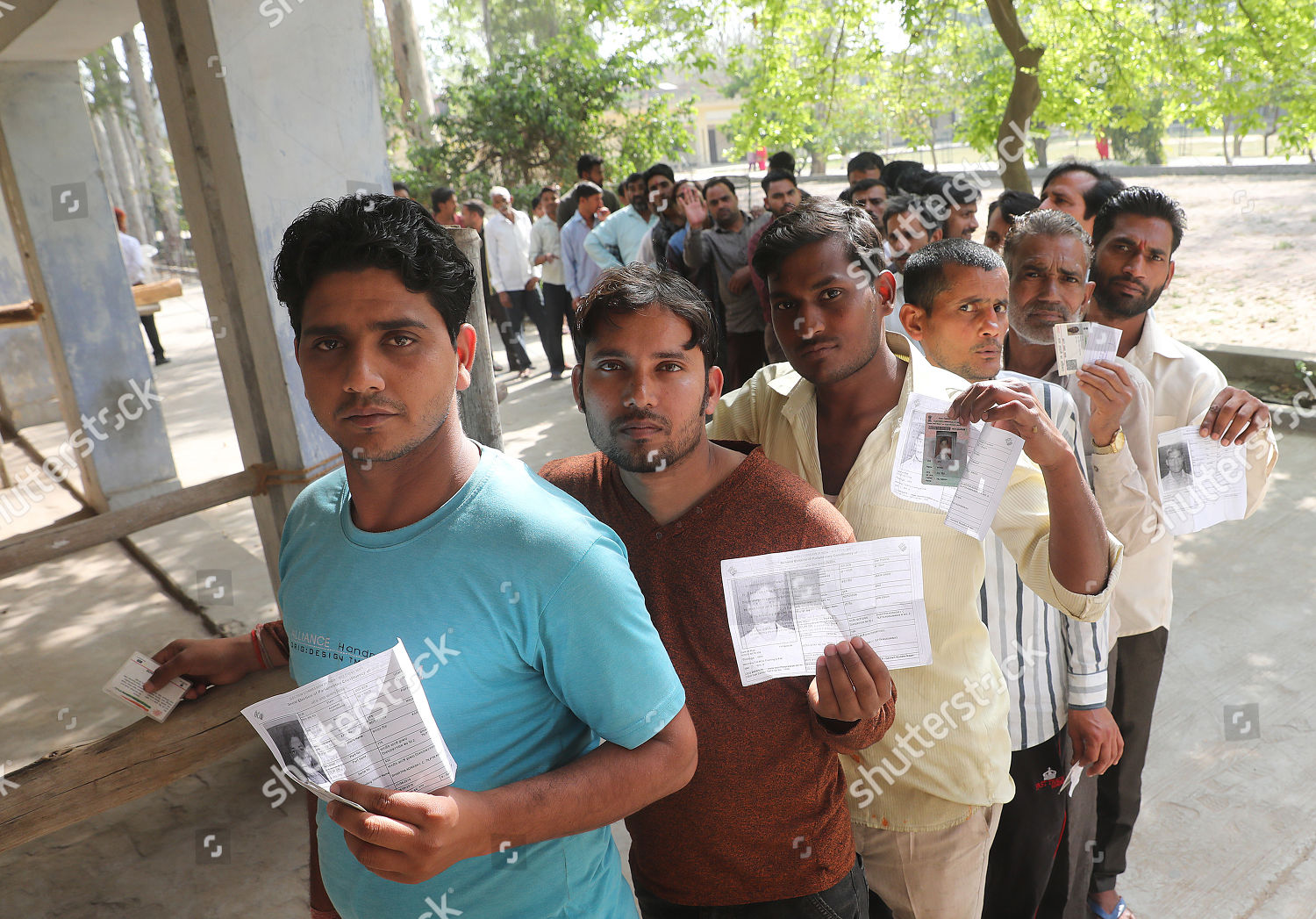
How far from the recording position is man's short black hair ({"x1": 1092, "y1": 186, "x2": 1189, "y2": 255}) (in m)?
2.58

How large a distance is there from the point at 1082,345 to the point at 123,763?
249 centimetres

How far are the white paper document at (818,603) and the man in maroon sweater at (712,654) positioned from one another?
0.04 m

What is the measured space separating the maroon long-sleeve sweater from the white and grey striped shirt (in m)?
0.62

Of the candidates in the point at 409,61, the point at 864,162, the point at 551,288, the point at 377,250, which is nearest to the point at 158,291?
the point at 551,288

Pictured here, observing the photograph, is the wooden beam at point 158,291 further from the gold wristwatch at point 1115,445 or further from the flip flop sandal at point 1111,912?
the flip flop sandal at point 1111,912

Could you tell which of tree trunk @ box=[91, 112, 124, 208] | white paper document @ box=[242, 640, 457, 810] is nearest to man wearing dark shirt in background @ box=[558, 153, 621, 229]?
white paper document @ box=[242, 640, 457, 810]

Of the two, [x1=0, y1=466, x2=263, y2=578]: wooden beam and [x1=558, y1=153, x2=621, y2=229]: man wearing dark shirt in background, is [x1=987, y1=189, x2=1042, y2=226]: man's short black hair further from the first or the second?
[x1=558, y1=153, x2=621, y2=229]: man wearing dark shirt in background

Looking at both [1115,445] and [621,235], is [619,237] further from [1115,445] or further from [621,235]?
[1115,445]

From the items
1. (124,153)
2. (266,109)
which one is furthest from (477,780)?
(124,153)

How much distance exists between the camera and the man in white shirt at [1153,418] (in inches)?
93.0

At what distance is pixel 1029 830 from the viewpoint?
6.81 feet

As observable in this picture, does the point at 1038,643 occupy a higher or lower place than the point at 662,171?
lower

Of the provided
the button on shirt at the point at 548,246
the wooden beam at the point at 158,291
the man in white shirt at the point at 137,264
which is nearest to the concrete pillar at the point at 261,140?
the wooden beam at the point at 158,291

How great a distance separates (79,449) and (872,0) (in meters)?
7.72
